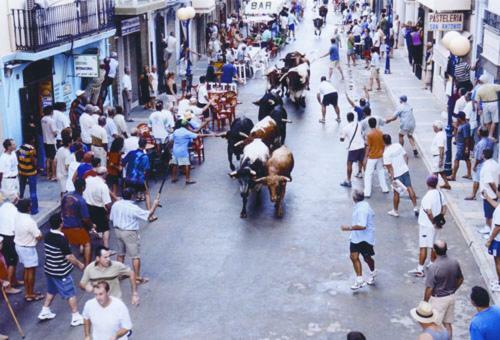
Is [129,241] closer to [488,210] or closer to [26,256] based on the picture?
[26,256]

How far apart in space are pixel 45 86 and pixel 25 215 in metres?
9.68

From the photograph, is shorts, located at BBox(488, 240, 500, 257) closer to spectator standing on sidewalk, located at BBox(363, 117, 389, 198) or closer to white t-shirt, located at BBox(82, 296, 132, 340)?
spectator standing on sidewalk, located at BBox(363, 117, 389, 198)

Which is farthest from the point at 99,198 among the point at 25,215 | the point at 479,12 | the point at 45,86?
the point at 479,12

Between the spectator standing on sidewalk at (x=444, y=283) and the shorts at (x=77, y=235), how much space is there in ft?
19.1

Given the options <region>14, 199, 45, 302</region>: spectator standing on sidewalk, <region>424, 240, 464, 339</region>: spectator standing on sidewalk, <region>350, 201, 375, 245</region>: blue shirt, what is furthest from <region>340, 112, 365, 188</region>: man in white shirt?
<region>14, 199, 45, 302</region>: spectator standing on sidewalk

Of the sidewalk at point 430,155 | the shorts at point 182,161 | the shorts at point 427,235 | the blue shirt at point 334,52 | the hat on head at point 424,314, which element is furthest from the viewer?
the blue shirt at point 334,52

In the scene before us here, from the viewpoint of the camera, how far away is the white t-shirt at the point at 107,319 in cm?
916

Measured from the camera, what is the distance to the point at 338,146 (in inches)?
889

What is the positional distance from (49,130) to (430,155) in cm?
966

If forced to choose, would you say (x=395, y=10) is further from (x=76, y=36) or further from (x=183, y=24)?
(x=76, y=36)

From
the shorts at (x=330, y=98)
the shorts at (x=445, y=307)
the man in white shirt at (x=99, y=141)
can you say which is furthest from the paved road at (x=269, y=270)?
the shorts at (x=330, y=98)

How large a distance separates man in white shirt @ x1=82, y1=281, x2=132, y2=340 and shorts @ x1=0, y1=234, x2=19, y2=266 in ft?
12.6

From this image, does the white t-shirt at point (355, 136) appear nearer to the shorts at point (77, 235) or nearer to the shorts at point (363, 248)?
the shorts at point (363, 248)

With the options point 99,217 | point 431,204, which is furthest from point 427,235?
point 99,217
